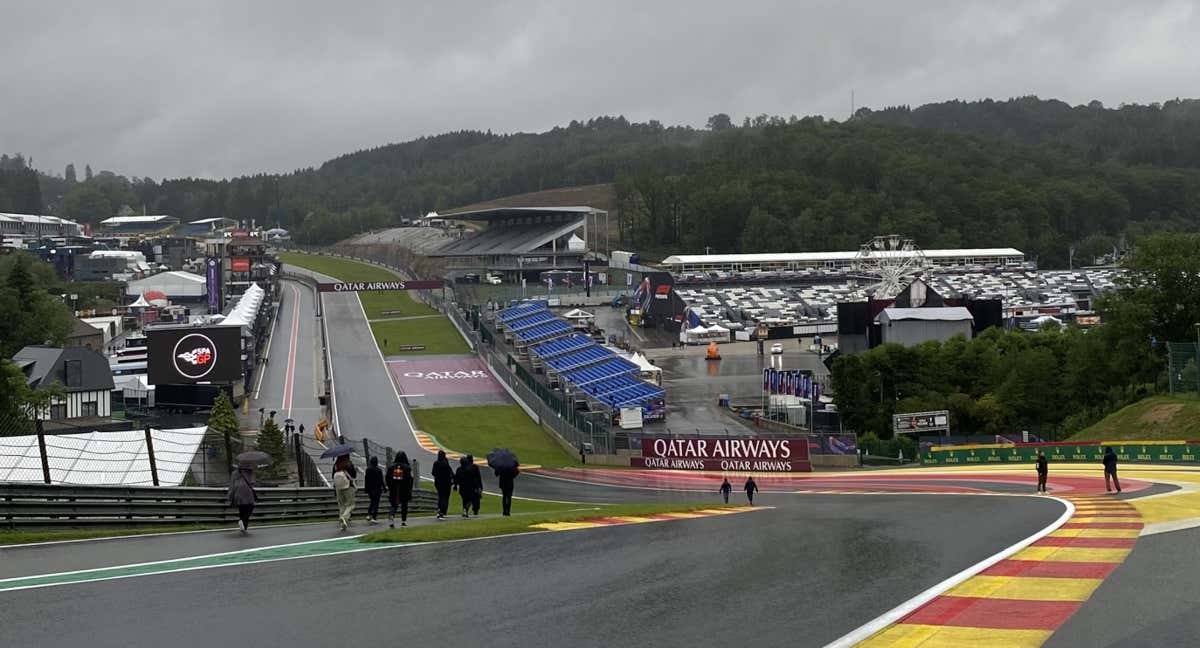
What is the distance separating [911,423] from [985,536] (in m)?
41.3

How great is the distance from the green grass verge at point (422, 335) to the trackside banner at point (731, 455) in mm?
39016

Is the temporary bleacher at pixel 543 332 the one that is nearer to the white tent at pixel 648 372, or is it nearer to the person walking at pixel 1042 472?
the white tent at pixel 648 372

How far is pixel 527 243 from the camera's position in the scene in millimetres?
155625

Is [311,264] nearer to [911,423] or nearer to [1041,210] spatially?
[1041,210]

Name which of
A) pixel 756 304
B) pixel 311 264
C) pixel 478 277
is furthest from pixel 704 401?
pixel 311 264

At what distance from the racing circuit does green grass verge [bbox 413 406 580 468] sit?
32647mm

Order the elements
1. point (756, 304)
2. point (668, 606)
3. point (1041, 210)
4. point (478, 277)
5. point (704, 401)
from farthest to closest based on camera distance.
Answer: point (1041, 210) → point (478, 277) → point (756, 304) → point (704, 401) → point (668, 606)

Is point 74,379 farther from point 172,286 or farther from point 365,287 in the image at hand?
point 365,287

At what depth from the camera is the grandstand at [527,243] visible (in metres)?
150

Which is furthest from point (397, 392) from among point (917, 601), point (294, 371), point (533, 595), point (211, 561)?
point (917, 601)

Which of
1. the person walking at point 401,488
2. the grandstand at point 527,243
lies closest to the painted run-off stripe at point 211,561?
the person walking at point 401,488

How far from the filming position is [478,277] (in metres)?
146

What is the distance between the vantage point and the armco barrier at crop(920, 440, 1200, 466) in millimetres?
39938

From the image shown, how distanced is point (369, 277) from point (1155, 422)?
404ft
